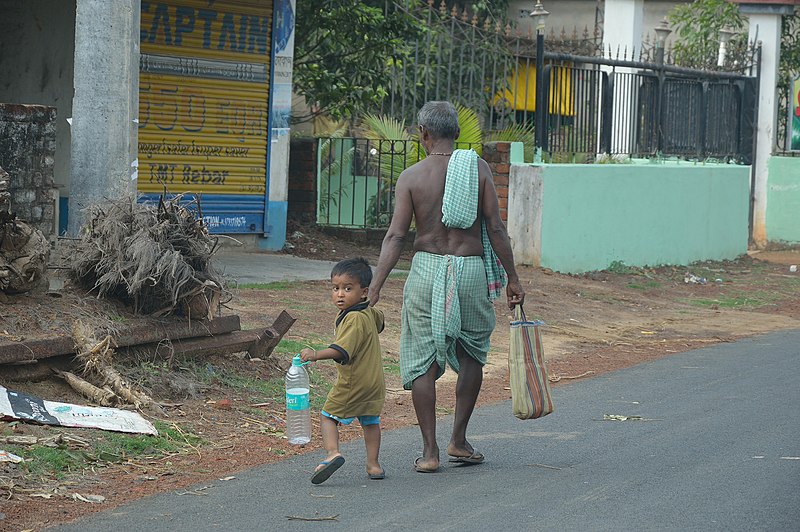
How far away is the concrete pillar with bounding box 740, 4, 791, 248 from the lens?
835 inches

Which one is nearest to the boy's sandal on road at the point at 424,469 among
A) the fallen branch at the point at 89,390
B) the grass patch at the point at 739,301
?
the fallen branch at the point at 89,390

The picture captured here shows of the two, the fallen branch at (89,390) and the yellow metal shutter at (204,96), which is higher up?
the yellow metal shutter at (204,96)

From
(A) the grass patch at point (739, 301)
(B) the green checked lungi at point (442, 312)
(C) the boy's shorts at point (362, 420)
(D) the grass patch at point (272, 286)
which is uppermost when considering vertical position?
(B) the green checked lungi at point (442, 312)

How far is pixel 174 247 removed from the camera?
745 centimetres

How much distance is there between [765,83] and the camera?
2134 cm

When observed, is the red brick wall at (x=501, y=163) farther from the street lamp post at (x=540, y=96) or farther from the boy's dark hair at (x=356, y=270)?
the boy's dark hair at (x=356, y=270)

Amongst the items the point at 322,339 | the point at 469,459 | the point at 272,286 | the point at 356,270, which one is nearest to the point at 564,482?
the point at 469,459

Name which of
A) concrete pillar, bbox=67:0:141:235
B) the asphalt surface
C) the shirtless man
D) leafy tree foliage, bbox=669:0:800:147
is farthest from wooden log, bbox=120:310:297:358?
leafy tree foliage, bbox=669:0:800:147

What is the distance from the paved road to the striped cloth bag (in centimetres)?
33

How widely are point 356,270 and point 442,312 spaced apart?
595 mm

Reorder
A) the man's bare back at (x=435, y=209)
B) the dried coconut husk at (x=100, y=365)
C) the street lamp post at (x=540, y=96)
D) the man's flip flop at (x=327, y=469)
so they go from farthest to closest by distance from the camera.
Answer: the street lamp post at (x=540, y=96) → the dried coconut husk at (x=100, y=365) → the man's bare back at (x=435, y=209) → the man's flip flop at (x=327, y=469)

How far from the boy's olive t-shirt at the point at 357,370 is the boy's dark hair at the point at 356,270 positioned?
0.39 feet

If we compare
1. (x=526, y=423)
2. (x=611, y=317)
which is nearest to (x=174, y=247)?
(x=526, y=423)

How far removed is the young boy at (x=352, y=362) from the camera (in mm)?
5554
